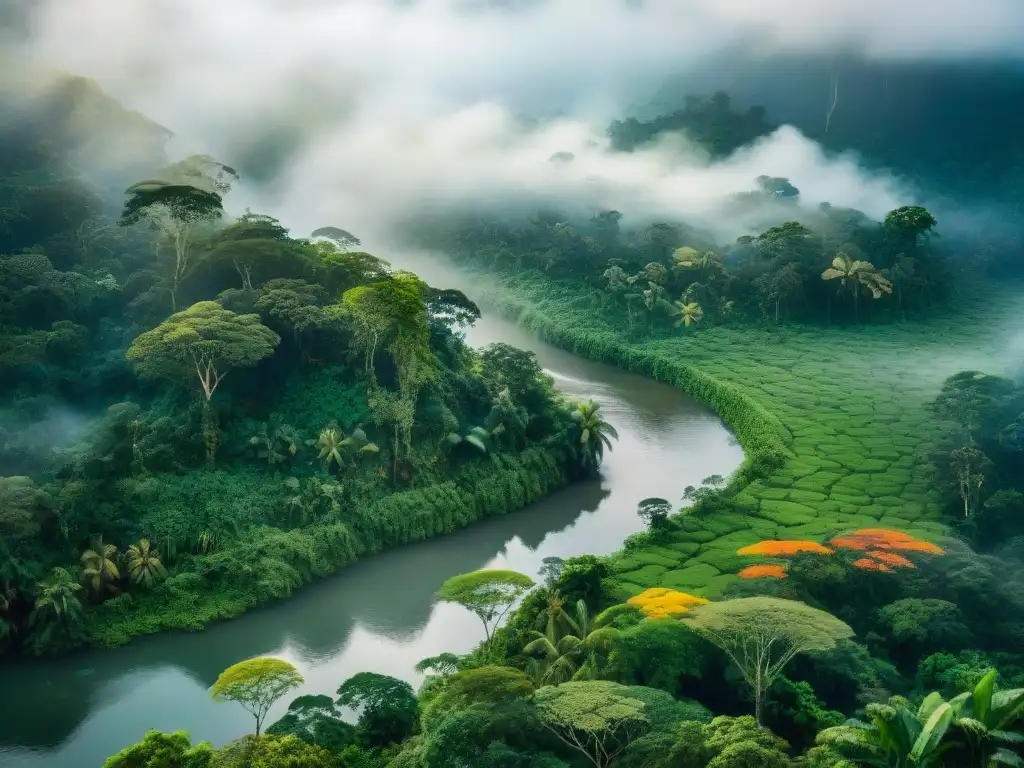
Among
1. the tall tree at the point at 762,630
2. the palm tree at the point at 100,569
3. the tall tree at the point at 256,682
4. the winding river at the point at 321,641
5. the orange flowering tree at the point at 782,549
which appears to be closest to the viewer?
the tall tree at the point at 762,630

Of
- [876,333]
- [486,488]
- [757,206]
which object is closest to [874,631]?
[486,488]

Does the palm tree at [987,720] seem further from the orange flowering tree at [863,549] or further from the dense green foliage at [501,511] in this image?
the orange flowering tree at [863,549]

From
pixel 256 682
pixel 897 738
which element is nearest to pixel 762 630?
pixel 897 738

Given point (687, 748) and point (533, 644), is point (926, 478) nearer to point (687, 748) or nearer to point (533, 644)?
point (533, 644)

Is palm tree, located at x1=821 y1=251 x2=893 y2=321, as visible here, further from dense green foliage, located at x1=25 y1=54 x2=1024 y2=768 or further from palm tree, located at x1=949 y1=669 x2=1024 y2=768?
palm tree, located at x1=949 y1=669 x2=1024 y2=768

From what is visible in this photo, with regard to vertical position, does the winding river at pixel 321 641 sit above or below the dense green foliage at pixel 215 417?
below

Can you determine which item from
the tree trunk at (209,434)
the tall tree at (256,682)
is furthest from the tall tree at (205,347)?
the tall tree at (256,682)

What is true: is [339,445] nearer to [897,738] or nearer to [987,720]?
[897,738]
